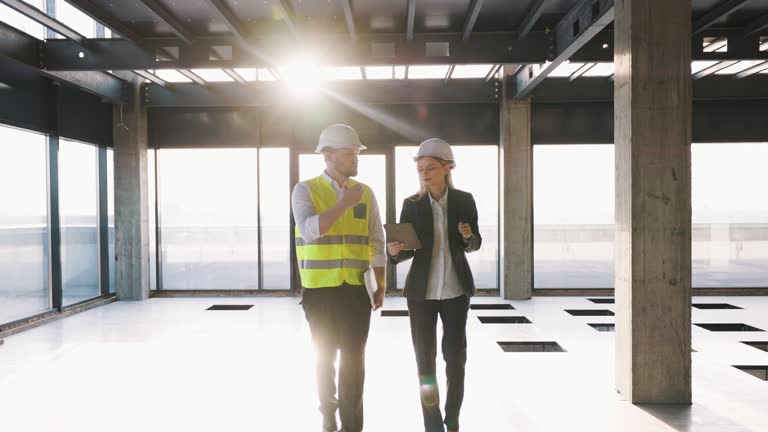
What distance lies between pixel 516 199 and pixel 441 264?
5.19 meters

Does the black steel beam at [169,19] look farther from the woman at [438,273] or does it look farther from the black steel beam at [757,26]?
the black steel beam at [757,26]

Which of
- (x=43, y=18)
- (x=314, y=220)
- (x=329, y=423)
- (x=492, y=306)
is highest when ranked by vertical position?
(x=43, y=18)

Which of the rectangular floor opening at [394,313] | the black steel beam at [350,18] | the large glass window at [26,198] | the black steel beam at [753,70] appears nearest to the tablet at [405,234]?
the black steel beam at [350,18]

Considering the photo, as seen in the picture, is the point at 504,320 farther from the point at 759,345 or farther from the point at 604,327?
the point at 759,345

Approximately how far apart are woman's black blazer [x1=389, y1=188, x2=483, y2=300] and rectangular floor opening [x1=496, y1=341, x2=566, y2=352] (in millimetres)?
2405

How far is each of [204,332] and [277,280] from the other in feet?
16.1

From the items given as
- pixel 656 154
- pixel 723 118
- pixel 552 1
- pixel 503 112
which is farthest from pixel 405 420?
pixel 723 118

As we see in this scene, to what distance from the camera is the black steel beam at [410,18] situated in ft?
14.6

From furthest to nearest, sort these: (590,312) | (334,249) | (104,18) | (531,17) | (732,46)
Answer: (590,312) → (732,46) → (531,17) → (104,18) → (334,249)

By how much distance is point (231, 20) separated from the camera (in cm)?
467

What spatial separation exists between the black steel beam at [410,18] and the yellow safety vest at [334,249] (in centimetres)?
275

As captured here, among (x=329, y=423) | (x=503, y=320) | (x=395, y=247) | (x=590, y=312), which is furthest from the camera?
(x=590, y=312)

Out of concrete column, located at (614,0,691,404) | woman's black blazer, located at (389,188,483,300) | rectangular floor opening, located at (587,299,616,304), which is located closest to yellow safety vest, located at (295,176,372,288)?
woman's black blazer, located at (389,188,483,300)

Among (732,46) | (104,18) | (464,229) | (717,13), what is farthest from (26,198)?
(732,46)
